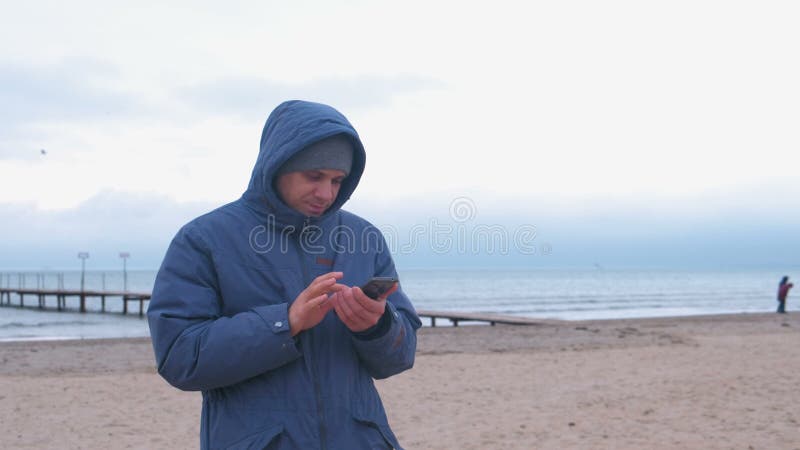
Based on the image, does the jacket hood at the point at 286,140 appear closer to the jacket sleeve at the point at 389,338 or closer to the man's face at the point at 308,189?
the man's face at the point at 308,189

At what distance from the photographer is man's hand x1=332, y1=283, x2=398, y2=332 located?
173 centimetres

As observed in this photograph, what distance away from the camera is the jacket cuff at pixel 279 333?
67.8 inches

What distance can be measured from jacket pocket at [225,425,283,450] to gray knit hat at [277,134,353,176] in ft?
2.12

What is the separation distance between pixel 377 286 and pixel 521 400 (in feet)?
26.5

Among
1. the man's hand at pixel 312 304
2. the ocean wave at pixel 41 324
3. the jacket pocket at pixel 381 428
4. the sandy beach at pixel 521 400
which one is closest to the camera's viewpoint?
the man's hand at pixel 312 304

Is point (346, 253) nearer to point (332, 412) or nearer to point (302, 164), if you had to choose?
point (302, 164)

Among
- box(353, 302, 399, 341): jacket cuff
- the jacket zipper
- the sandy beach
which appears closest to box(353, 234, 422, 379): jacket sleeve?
box(353, 302, 399, 341): jacket cuff

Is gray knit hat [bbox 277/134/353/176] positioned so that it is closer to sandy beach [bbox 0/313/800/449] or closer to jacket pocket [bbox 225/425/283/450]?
jacket pocket [bbox 225/425/283/450]

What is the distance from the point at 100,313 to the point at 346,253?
42.8 m

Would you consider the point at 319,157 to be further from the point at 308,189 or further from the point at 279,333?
the point at 279,333

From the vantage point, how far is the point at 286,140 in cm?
189

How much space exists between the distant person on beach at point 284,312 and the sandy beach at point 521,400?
5394 mm

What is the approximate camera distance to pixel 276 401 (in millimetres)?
1791

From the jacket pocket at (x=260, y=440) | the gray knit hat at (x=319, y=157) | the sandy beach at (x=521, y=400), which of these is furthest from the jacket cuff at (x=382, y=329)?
the sandy beach at (x=521, y=400)
